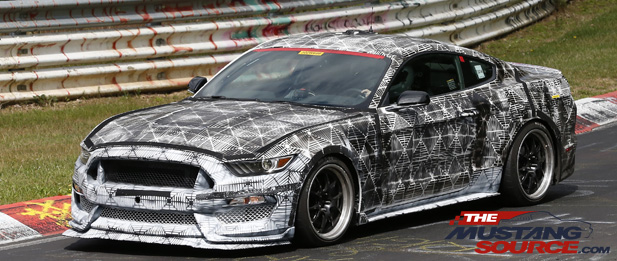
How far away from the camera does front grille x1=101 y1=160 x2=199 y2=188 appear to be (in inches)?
269

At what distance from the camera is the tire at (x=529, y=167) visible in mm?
8883

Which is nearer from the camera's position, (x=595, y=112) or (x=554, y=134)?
(x=554, y=134)

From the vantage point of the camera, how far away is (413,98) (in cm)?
787

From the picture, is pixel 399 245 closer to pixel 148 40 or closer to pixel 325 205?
pixel 325 205

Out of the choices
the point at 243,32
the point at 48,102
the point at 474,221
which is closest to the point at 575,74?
the point at 243,32

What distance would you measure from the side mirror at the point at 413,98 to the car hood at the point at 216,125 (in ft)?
1.43

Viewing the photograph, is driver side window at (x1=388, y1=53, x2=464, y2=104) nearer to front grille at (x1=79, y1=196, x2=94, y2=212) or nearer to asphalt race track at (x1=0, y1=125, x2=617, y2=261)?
asphalt race track at (x1=0, y1=125, x2=617, y2=261)

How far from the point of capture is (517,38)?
66.2 feet

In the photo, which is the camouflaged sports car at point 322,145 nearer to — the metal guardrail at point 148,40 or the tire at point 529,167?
the tire at point 529,167

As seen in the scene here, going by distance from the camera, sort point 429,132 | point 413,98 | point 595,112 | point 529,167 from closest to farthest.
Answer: point 413,98 → point 429,132 → point 529,167 → point 595,112

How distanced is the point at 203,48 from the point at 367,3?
333 centimetres

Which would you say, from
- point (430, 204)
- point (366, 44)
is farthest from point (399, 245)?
point (366, 44)

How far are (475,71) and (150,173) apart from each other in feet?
10.3

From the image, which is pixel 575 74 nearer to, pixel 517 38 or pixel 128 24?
pixel 517 38
